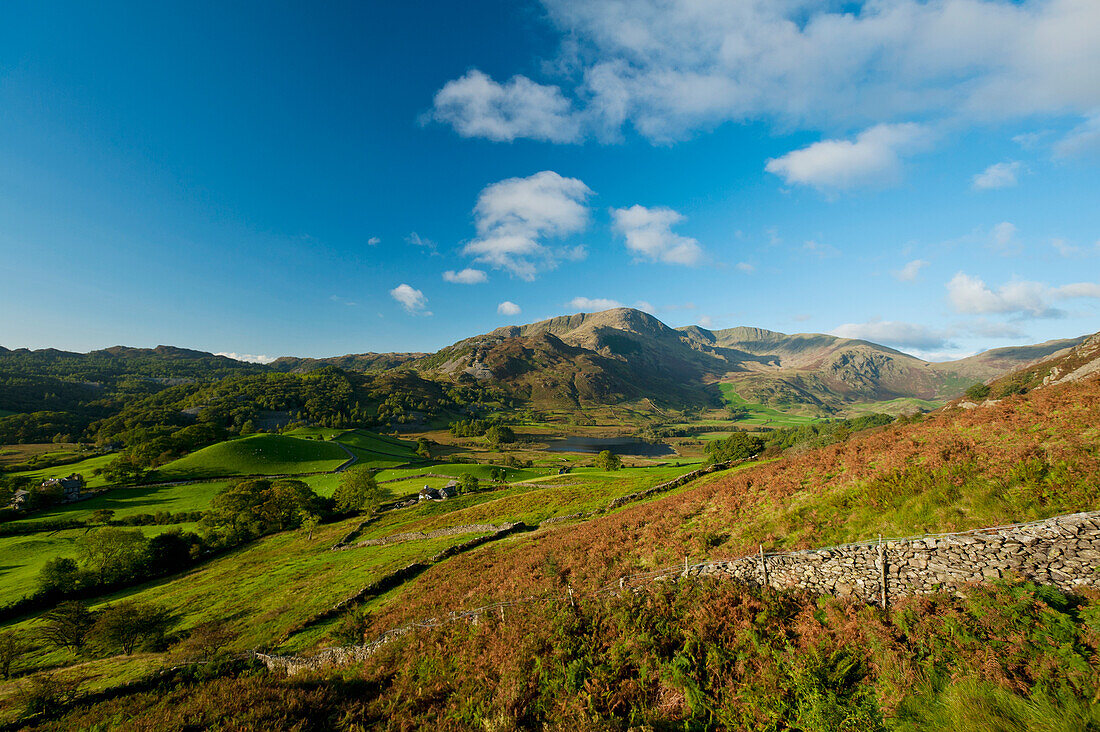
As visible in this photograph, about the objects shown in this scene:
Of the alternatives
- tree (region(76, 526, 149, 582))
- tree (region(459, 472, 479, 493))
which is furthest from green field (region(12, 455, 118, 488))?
tree (region(459, 472, 479, 493))

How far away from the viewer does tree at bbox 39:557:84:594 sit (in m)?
42.5

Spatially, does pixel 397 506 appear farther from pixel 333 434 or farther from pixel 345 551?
pixel 333 434

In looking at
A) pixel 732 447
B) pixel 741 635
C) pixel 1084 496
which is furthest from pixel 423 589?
pixel 732 447

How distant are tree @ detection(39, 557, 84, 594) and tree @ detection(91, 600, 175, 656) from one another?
25261 mm

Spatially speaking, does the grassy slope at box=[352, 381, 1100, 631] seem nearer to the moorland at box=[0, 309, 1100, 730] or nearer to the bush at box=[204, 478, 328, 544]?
the moorland at box=[0, 309, 1100, 730]

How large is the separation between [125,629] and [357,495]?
44235 millimetres

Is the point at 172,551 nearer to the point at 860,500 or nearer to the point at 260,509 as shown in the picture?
the point at 260,509

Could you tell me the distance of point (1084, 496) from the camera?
12.7 metres

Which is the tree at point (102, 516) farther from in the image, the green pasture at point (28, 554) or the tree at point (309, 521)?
the tree at point (309, 521)

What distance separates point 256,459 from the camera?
11550 centimetres

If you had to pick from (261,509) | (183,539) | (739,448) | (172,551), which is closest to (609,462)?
(739,448)

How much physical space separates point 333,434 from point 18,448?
376ft

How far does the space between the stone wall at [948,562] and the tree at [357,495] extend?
71.2 meters

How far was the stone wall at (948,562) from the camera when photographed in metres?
10.1
